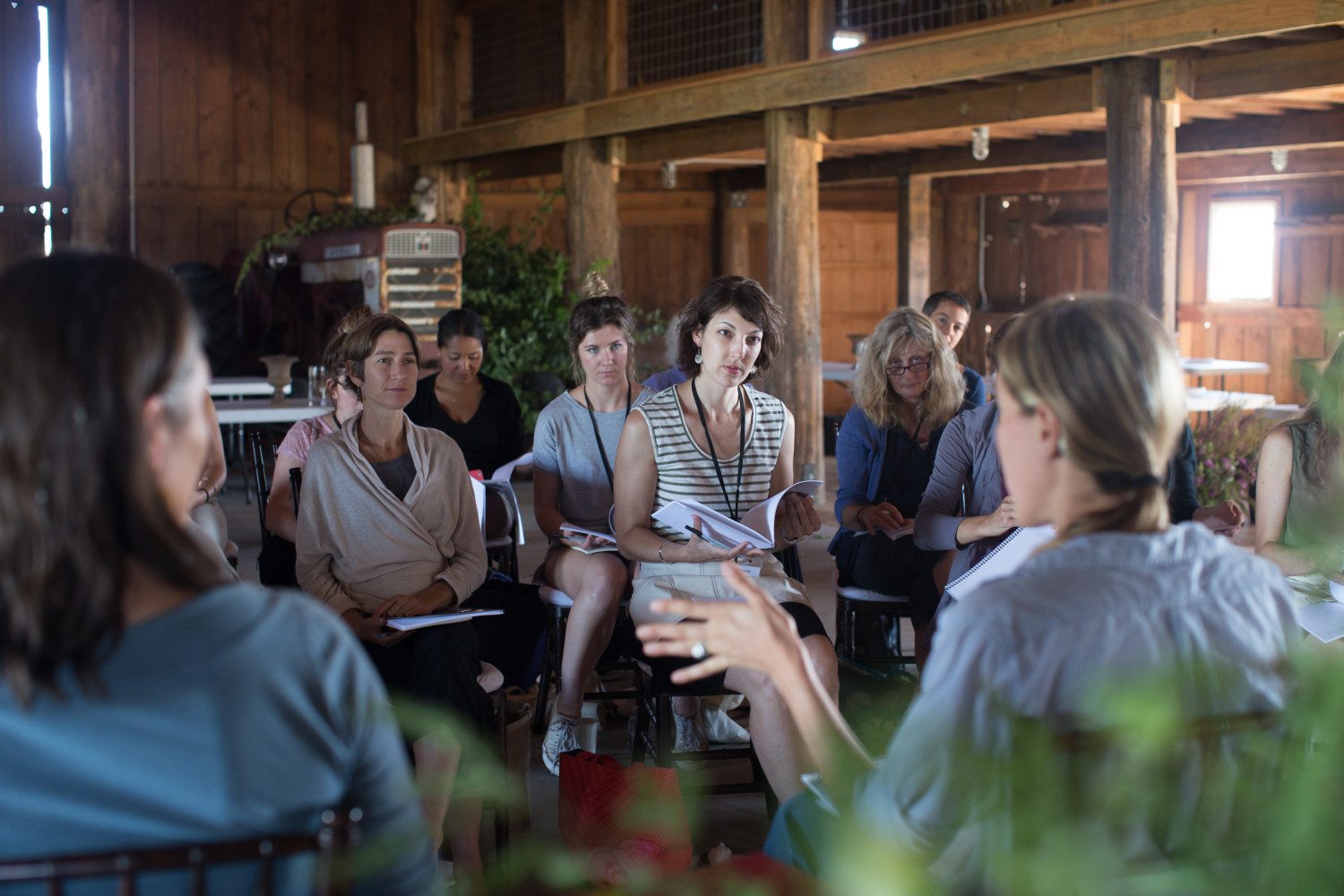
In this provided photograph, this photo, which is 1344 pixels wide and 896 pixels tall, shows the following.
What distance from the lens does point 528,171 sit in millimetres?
11430

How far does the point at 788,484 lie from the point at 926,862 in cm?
213

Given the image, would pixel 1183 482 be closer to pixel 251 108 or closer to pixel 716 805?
pixel 716 805

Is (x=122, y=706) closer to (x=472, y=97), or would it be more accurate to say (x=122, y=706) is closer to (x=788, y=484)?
(x=788, y=484)

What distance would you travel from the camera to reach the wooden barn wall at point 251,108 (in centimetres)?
1161

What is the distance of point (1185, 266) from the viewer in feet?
42.1

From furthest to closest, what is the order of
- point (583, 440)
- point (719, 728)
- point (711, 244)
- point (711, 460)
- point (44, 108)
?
point (711, 244) → point (44, 108) → point (583, 440) → point (719, 728) → point (711, 460)

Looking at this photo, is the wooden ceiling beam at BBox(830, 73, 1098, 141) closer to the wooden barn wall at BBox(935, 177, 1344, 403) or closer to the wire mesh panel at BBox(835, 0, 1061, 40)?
the wire mesh panel at BBox(835, 0, 1061, 40)

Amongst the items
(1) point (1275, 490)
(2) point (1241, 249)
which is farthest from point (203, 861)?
(2) point (1241, 249)

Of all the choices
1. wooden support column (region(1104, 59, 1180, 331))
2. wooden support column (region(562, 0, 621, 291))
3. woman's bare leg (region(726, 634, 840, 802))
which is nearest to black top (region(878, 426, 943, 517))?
woman's bare leg (region(726, 634, 840, 802))

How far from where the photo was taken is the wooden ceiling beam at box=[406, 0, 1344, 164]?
6000mm

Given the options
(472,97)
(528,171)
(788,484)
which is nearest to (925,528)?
(788,484)

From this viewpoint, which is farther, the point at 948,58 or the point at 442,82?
the point at 442,82

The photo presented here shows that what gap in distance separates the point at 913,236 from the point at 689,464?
8.65m

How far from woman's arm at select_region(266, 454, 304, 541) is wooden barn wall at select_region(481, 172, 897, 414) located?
32.0ft
